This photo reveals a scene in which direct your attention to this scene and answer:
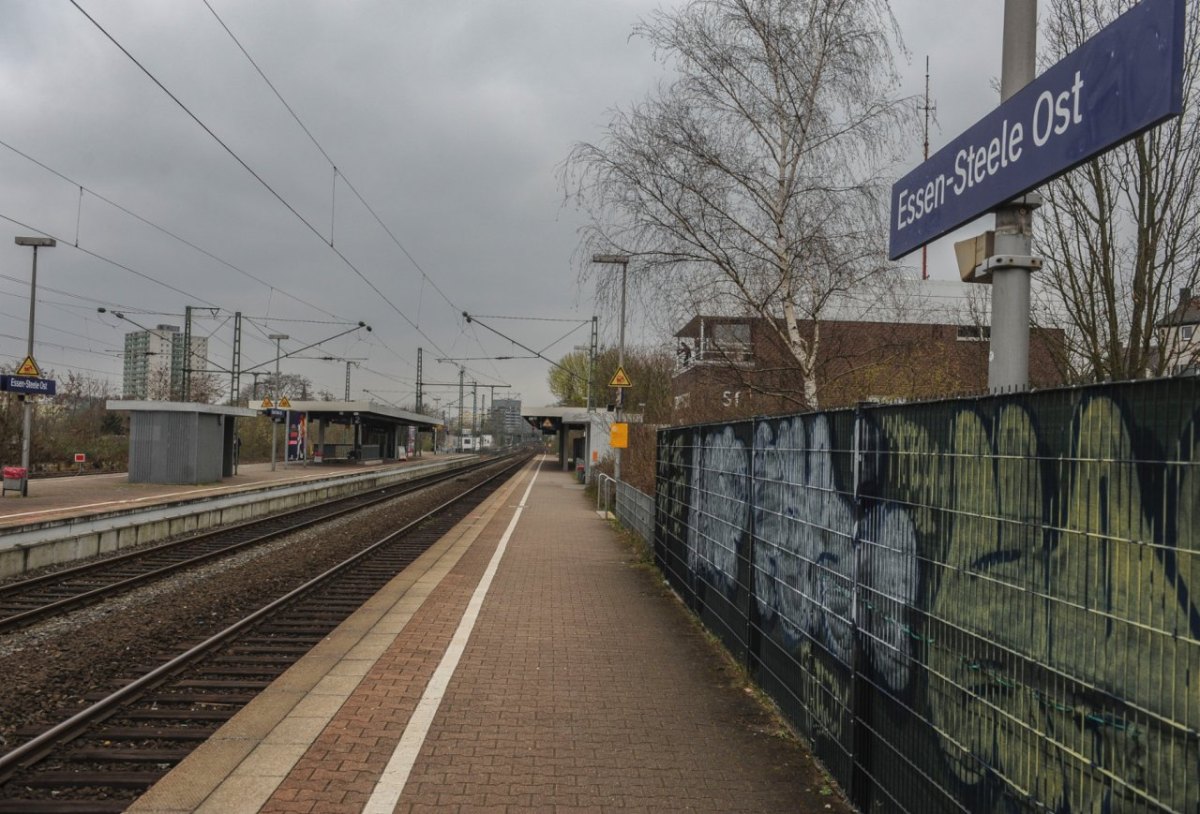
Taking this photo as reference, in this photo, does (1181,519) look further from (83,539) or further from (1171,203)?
(83,539)

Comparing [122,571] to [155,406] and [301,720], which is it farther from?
[155,406]

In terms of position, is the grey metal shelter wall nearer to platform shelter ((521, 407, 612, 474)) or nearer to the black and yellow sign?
the black and yellow sign

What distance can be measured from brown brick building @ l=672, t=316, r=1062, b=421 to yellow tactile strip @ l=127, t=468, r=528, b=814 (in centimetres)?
506

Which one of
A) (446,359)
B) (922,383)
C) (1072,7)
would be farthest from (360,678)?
(446,359)

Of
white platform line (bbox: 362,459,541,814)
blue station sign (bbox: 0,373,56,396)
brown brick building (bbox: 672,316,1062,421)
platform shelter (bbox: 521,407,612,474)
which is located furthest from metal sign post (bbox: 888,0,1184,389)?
platform shelter (bbox: 521,407,612,474)


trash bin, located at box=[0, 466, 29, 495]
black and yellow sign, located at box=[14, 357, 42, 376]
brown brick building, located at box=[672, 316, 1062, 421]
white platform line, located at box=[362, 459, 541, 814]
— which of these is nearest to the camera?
white platform line, located at box=[362, 459, 541, 814]

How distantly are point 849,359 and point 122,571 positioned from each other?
10.8 m

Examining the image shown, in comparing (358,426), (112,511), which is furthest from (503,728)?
(358,426)

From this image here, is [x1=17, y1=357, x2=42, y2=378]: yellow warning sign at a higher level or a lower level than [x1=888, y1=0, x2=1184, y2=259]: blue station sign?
higher

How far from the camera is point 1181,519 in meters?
2.21

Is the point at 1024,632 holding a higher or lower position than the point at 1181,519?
lower

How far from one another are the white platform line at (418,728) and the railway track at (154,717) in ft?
4.18

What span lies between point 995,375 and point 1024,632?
4.97 feet

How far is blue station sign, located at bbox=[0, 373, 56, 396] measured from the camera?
23188 millimetres
